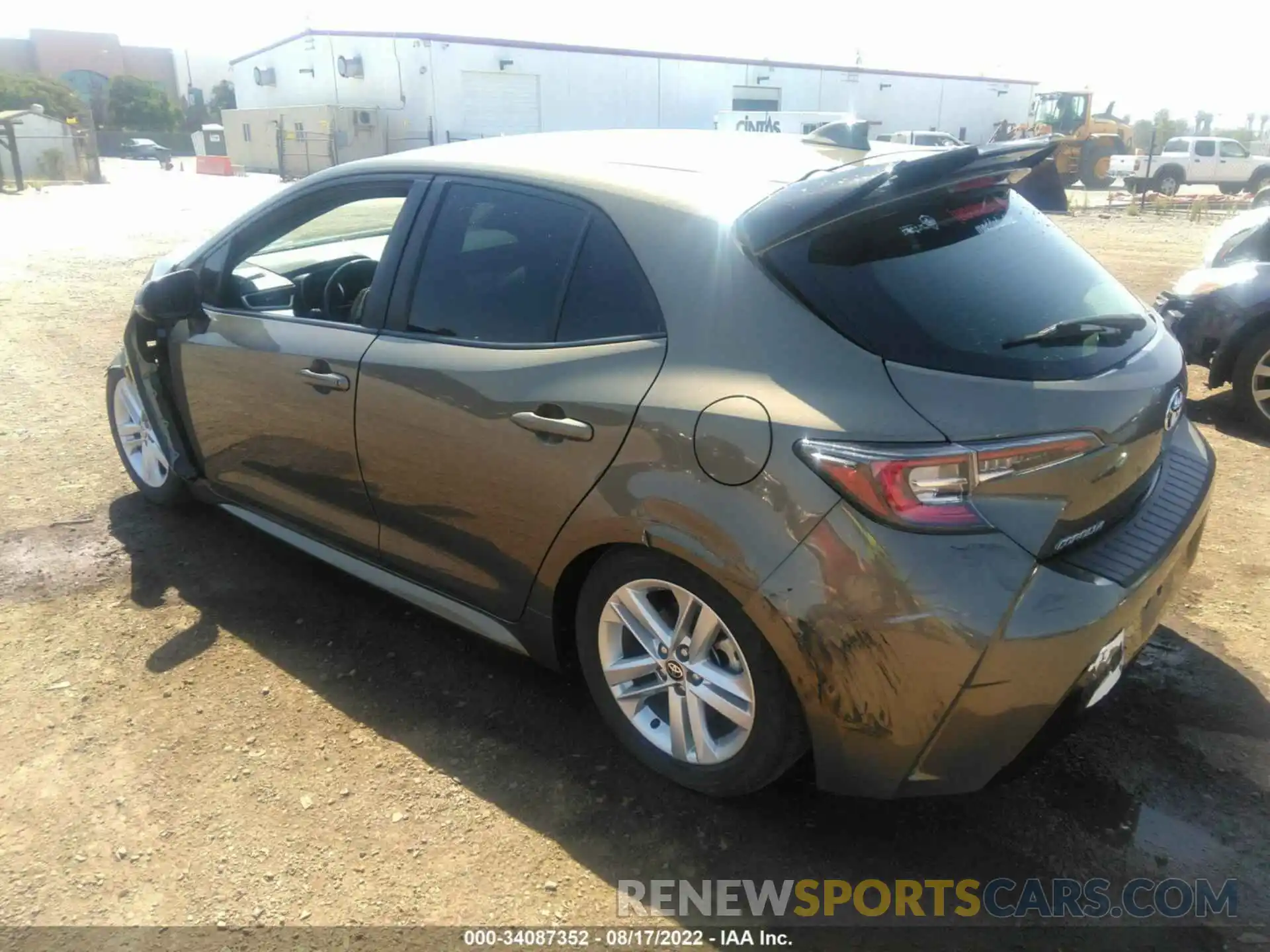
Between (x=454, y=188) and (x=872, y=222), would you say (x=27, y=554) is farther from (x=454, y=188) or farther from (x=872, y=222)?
(x=872, y=222)

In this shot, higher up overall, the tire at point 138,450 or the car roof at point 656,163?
the car roof at point 656,163

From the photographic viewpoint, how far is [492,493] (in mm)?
2770

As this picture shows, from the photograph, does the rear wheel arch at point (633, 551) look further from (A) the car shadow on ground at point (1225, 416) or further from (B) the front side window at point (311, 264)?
(A) the car shadow on ground at point (1225, 416)

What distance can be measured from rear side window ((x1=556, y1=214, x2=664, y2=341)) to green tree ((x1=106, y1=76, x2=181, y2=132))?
82.2 m

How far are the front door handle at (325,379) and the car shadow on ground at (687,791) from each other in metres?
0.96

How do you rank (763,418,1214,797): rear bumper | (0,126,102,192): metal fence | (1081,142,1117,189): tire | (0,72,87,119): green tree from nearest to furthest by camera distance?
1. (763,418,1214,797): rear bumper
2. (1081,142,1117,189): tire
3. (0,126,102,192): metal fence
4. (0,72,87,119): green tree

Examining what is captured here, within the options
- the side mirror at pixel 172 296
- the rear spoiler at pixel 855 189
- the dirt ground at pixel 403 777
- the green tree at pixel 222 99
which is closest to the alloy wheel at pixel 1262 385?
the dirt ground at pixel 403 777

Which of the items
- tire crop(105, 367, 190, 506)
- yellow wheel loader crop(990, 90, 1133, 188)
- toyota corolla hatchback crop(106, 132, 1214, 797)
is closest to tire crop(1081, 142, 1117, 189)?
yellow wheel loader crop(990, 90, 1133, 188)

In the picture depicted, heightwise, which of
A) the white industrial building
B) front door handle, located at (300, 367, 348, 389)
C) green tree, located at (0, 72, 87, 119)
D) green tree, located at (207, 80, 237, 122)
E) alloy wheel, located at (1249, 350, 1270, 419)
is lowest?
alloy wheel, located at (1249, 350, 1270, 419)

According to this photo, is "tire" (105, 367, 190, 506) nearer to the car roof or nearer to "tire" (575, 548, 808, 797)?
the car roof

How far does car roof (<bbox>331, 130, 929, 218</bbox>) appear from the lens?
254 centimetres

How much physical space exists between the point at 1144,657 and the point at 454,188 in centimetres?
283

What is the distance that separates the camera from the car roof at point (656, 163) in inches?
100

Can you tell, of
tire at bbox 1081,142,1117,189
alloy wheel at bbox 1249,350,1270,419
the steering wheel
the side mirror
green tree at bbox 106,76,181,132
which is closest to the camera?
the steering wheel
